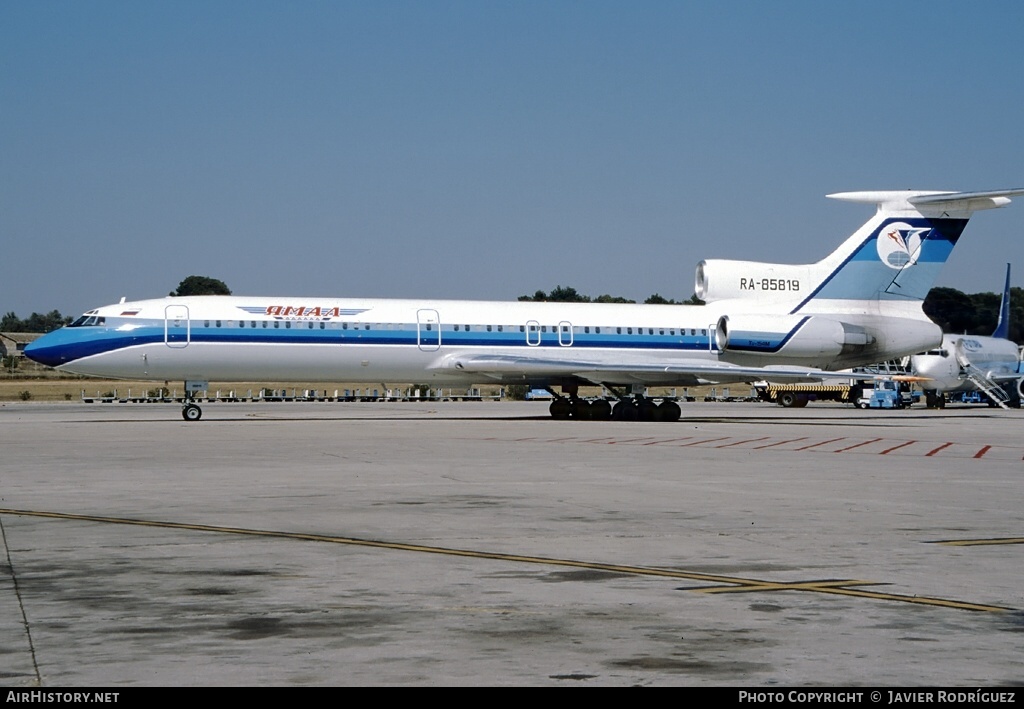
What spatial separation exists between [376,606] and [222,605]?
1077mm

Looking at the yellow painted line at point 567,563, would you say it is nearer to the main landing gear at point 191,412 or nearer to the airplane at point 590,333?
the airplane at point 590,333

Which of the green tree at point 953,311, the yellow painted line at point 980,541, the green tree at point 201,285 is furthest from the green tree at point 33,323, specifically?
the yellow painted line at point 980,541

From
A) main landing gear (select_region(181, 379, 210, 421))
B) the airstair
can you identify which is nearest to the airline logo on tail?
the airstair

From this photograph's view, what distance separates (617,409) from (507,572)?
29.6 m

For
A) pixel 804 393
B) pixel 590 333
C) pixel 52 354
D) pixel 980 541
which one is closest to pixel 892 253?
pixel 590 333

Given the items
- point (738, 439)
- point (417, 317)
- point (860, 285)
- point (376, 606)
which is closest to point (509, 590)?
point (376, 606)

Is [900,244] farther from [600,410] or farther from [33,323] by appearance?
[33,323]

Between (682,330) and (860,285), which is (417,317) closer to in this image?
(682,330)

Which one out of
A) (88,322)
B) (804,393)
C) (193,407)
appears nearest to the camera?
(88,322)

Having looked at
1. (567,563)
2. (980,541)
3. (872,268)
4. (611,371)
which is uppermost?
(872,268)

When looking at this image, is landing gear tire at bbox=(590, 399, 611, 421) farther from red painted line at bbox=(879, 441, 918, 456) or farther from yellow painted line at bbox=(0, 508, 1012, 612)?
yellow painted line at bbox=(0, 508, 1012, 612)

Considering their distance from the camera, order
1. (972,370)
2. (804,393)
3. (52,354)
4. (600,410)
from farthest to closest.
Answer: (804,393), (972,370), (600,410), (52,354)

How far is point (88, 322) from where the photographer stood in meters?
35.9

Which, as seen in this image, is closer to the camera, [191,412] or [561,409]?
[191,412]
